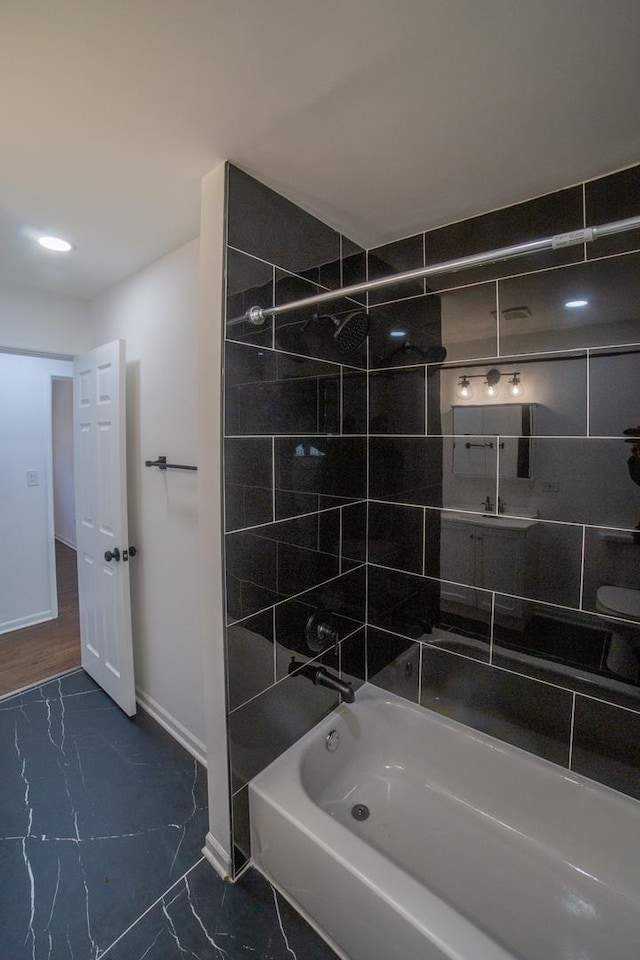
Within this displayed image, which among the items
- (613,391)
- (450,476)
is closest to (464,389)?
(450,476)

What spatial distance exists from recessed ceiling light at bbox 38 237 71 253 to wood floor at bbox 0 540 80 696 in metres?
2.49

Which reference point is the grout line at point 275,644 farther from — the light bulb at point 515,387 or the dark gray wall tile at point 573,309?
the dark gray wall tile at point 573,309

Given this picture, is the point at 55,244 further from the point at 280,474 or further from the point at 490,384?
the point at 490,384

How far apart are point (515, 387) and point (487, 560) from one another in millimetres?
685

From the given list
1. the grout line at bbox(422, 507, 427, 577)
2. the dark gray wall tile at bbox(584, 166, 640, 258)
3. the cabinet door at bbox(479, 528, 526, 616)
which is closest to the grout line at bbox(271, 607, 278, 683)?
the grout line at bbox(422, 507, 427, 577)

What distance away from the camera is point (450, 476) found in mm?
1644

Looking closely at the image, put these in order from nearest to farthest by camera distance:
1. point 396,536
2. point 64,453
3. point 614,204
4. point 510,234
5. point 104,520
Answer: point 614,204 < point 510,234 < point 396,536 < point 104,520 < point 64,453

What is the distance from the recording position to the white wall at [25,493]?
3.05 metres

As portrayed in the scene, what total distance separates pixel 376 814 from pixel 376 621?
2.46 ft

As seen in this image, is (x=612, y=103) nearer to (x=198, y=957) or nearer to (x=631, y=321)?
(x=631, y=321)

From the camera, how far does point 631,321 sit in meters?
1.25

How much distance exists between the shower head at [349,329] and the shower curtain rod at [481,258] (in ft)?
0.81

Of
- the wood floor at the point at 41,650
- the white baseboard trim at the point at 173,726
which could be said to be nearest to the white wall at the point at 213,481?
the white baseboard trim at the point at 173,726

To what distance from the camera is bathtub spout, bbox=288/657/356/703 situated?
151cm
